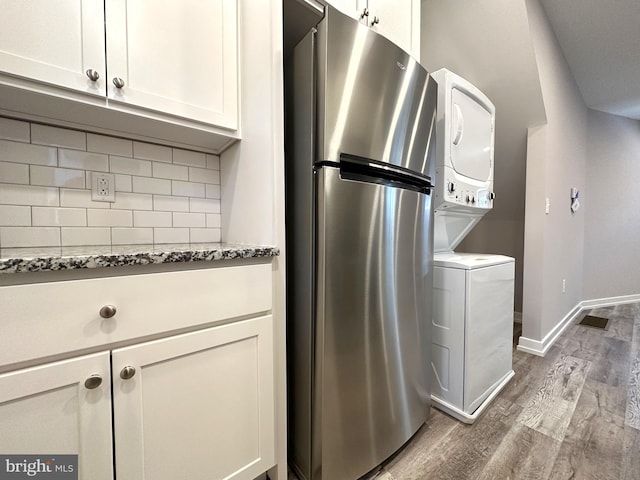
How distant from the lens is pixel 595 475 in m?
1.10

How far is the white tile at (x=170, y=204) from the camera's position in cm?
117

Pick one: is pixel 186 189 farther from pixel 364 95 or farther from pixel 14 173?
pixel 364 95

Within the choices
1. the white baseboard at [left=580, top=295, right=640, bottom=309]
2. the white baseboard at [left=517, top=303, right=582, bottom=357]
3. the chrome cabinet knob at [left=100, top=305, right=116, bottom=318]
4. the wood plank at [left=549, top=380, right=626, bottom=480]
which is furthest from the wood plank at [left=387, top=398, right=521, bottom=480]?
the white baseboard at [left=580, top=295, right=640, bottom=309]

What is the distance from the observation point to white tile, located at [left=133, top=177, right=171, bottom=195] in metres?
1.12

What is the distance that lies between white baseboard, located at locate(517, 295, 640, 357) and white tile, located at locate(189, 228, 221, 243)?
8.40ft

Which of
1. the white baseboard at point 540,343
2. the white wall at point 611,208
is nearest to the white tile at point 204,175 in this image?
the white baseboard at point 540,343

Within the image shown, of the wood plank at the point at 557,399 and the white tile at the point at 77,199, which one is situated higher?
the white tile at the point at 77,199

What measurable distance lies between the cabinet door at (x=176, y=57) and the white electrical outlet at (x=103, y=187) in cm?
35

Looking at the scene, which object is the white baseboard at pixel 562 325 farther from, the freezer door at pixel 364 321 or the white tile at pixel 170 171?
the white tile at pixel 170 171

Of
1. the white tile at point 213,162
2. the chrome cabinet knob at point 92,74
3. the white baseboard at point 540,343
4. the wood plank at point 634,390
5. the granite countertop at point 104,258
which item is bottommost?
the wood plank at point 634,390

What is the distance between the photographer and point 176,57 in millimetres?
→ 937

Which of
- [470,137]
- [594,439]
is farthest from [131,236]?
[594,439]

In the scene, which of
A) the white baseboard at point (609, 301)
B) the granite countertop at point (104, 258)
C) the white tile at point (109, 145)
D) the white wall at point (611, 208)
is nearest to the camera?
the granite countertop at point (104, 258)

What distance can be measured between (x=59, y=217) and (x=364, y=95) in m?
1.18
